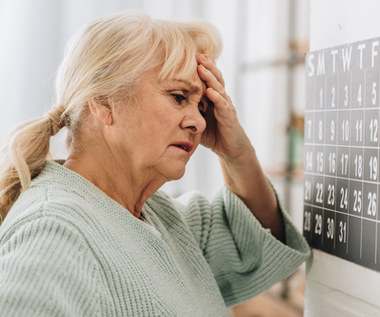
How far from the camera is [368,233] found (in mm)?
973

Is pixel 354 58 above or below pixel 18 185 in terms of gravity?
above

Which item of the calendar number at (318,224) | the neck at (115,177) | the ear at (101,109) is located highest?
the ear at (101,109)

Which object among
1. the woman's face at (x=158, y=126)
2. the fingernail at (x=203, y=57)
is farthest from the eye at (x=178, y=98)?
the fingernail at (x=203, y=57)

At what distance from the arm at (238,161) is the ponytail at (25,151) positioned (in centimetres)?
36

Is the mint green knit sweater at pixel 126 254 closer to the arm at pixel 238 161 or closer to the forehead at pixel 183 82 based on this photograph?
the arm at pixel 238 161

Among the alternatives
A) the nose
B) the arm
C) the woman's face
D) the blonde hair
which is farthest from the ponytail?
the arm

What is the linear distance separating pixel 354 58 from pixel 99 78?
516 mm

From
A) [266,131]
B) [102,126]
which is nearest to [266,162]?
[266,131]

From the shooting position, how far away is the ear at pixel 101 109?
3.18 feet

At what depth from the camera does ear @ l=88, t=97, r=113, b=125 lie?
3.18 ft

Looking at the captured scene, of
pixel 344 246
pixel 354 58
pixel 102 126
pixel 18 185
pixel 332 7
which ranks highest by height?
pixel 332 7

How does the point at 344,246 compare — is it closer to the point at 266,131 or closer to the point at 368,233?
the point at 368,233

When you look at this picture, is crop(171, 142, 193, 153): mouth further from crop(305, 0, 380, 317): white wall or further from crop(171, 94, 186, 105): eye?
A: crop(305, 0, 380, 317): white wall

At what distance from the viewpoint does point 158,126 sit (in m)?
0.99
